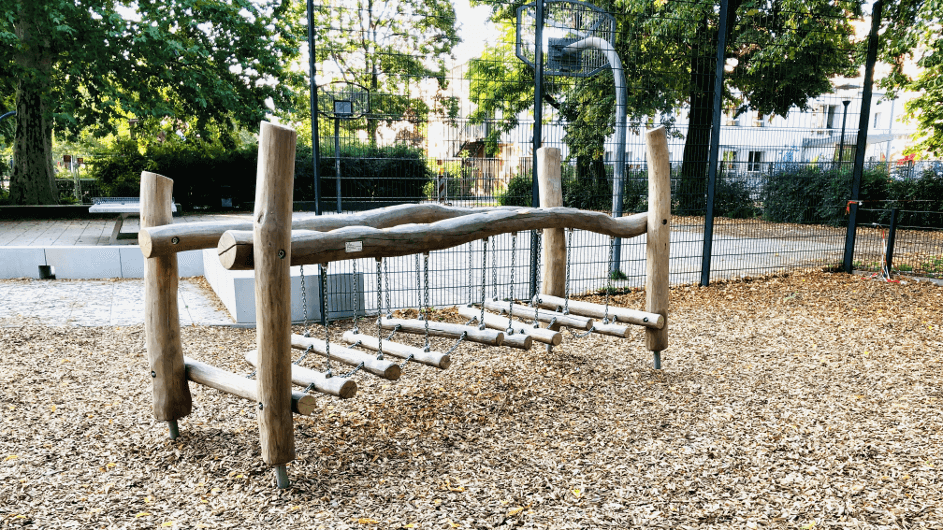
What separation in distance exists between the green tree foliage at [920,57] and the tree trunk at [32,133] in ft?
52.6

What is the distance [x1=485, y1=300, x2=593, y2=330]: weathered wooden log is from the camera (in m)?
4.04

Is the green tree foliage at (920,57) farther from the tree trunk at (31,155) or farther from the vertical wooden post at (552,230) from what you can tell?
the tree trunk at (31,155)

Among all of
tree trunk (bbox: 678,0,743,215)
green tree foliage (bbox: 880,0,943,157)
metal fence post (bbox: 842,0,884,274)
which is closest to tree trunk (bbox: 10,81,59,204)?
tree trunk (bbox: 678,0,743,215)

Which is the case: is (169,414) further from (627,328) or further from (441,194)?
(441,194)

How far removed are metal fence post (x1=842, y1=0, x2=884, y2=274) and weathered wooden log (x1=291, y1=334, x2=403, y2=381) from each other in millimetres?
7160

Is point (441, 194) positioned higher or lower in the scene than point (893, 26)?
lower

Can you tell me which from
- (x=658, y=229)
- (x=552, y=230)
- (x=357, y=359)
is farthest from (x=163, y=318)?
(x=658, y=229)

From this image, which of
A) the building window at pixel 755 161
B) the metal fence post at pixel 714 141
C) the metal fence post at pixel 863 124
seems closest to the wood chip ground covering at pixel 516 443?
the metal fence post at pixel 714 141

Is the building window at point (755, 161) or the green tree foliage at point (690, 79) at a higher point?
the green tree foliage at point (690, 79)

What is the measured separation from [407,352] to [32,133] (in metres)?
14.6

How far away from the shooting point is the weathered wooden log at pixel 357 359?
2.98 metres

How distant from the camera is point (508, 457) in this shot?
3.05 m

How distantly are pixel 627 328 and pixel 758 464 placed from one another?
4.41ft

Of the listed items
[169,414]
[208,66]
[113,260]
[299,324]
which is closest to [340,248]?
[169,414]
